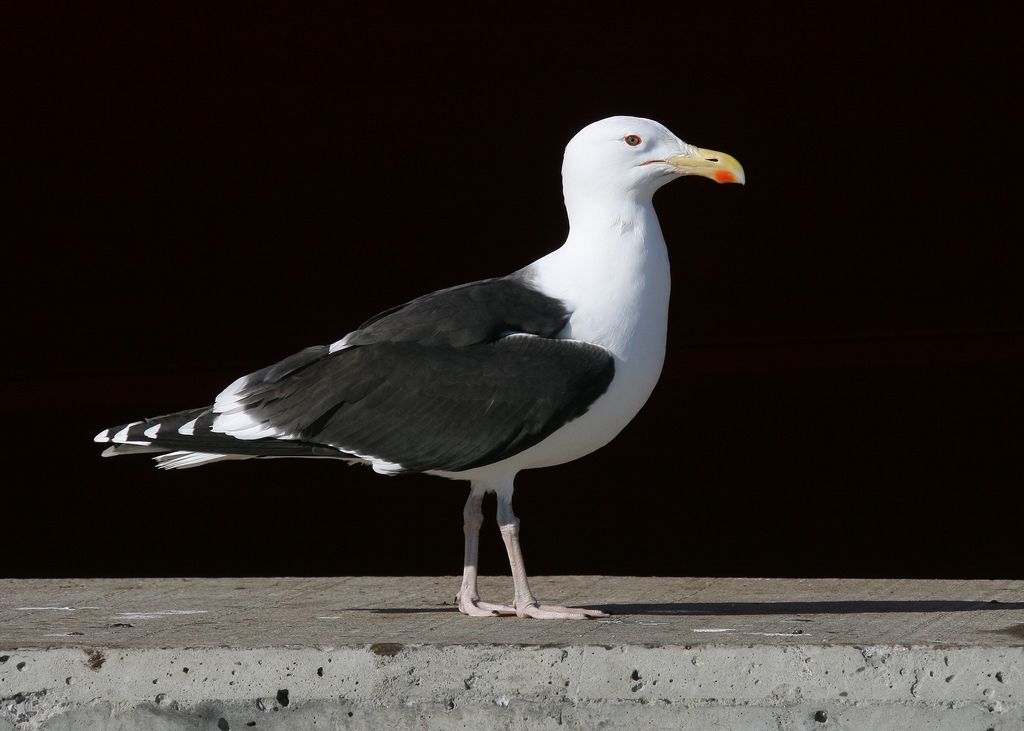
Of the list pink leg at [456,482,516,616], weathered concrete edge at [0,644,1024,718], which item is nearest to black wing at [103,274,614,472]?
pink leg at [456,482,516,616]

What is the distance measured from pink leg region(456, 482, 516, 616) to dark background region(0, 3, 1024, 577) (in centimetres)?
329

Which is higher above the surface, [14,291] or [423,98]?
[423,98]

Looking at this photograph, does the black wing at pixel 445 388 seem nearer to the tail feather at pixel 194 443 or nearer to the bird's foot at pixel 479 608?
the tail feather at pixel 194 443

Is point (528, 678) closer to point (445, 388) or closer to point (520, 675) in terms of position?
point (520, 675)

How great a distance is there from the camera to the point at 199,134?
7.63 metres

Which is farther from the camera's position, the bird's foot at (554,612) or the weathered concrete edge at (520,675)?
the bird's foot at (554,612)

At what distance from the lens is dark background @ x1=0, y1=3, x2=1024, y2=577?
24.4ft

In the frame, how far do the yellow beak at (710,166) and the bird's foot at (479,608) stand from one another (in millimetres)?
1136

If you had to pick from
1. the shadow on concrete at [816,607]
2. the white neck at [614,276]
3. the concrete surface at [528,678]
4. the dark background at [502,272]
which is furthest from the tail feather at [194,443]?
the dark background at [502,272]

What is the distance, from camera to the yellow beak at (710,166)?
4301mm

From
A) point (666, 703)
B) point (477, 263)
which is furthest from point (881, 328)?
point (666, 703)

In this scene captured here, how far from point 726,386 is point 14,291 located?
3179 mm

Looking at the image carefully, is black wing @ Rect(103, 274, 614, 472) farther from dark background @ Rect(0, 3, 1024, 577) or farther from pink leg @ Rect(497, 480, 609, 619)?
dark background @ Rect(0, 3, 1024, 577)

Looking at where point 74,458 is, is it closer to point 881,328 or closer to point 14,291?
point 14,291
